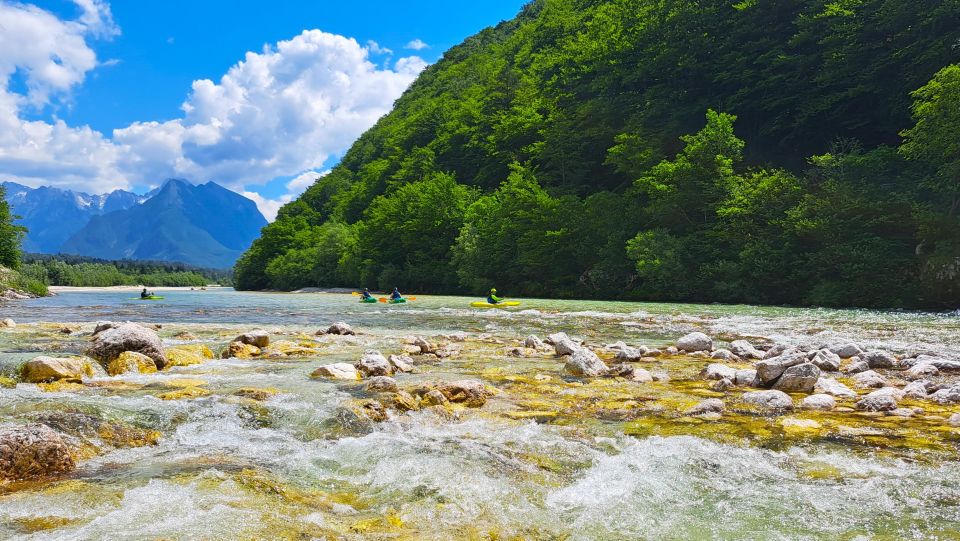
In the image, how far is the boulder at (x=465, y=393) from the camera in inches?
314

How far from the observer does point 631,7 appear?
60.7 meters

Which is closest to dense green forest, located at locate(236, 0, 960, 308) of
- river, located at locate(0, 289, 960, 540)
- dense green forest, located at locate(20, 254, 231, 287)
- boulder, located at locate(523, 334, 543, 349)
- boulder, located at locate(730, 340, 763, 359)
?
boulder, located at locate(730, 340, 763, 359)

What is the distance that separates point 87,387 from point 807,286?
34.0 m

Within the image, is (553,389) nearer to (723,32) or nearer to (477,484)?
(477,484)

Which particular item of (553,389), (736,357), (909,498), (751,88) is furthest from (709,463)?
(751,88)

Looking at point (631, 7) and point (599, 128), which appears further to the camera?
point (631, 7)

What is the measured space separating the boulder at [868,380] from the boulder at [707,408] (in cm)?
332

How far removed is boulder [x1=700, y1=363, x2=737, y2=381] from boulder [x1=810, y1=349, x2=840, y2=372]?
83.3 inches

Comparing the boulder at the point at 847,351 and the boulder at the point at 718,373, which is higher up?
the boulder at the point at 847,351

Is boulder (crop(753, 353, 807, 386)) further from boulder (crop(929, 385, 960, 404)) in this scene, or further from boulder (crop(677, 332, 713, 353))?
boulder (crop(677, 332, 713, 353))

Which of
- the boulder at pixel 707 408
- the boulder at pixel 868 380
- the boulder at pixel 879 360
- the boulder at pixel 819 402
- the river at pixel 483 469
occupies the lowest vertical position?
the river at pixel 483 469

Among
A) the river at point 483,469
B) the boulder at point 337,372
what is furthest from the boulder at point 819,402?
the boulder at point 337,372

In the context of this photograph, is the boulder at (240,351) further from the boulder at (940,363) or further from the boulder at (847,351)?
the boulder at (940,363)

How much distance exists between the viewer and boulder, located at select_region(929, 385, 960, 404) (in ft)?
25.4
